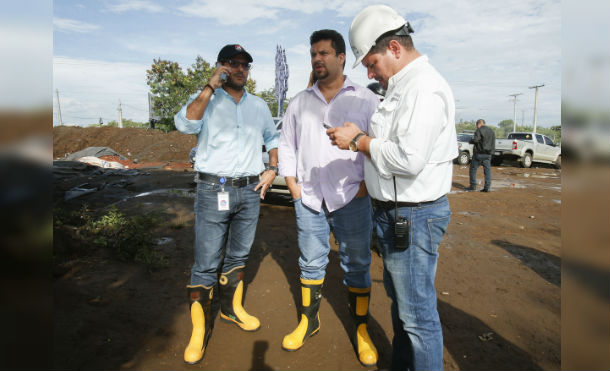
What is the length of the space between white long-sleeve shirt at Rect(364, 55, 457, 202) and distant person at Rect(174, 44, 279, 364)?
116 cm

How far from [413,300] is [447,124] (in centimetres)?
91

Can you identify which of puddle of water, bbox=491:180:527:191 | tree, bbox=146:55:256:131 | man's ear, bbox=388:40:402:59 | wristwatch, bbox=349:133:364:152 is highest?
tree, bbox=146:55:256:131

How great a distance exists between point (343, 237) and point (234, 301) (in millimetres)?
1124

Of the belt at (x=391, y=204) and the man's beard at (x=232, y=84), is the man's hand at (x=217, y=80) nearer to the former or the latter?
the man's beard at (x=232, y=84)

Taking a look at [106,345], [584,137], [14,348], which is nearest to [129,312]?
[106,345]

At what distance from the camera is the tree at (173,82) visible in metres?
21.3

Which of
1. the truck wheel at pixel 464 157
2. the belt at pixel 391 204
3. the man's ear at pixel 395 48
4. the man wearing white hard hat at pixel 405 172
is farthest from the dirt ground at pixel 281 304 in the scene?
the truck wheel at pixel 464 157

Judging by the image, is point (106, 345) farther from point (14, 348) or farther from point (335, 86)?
point (335, 86)

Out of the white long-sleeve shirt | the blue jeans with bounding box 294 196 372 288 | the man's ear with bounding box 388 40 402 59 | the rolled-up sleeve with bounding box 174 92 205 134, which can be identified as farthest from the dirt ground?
the man's ear with bounding box 388 40 402 59

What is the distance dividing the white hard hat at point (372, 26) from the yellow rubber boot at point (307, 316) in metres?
1.68

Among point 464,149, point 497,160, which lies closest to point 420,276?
point 464,149

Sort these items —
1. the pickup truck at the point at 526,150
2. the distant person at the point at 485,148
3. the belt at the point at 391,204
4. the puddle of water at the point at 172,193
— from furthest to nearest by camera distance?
the pickup truck at the point at 526,150 → the distant person at the point at 485,148 → the puddle of water at the point at 172,193 → the belt at the point at 391,204

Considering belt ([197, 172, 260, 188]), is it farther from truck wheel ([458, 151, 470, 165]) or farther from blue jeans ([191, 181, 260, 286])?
truck wheel ([458, 151, 470, 165])

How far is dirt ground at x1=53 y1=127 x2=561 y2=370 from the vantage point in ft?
8.35
